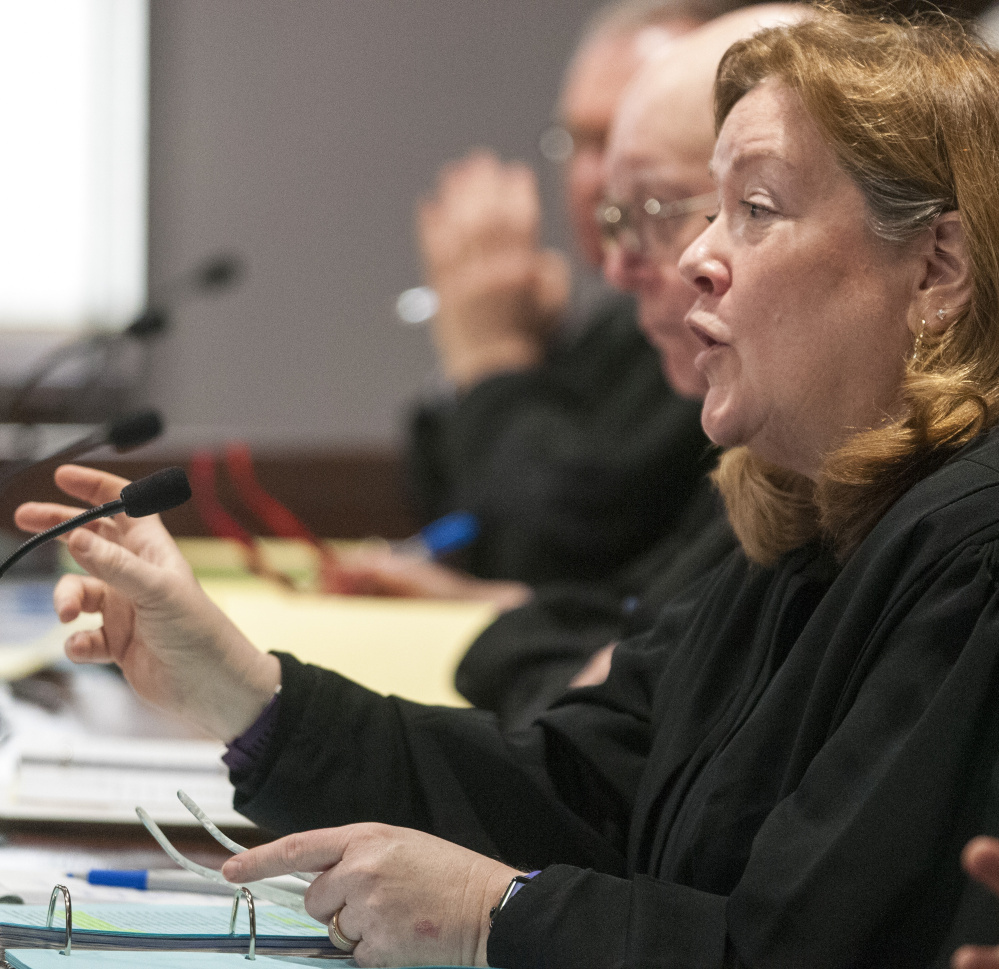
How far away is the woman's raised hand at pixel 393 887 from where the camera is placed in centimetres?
67

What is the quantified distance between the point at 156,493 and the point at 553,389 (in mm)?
1499

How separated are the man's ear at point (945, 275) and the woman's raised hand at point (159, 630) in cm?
46

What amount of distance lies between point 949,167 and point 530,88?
8.99ft

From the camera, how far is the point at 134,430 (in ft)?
3.34

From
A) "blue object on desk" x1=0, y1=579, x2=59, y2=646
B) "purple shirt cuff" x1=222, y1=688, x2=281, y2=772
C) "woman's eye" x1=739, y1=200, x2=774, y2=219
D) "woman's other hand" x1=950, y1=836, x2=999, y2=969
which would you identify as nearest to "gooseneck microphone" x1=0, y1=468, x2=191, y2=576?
"purple shirt cuff" x1=222, y1=688, x2=281, y2=772

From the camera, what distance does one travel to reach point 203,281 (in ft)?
5.89

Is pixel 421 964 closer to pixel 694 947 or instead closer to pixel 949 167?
pixel 694 947

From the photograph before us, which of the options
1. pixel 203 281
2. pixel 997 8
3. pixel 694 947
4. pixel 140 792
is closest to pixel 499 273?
pixel 203 281

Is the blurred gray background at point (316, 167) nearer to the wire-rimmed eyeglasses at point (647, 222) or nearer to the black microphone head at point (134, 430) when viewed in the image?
the wire-rimmed eyeglasses at point (647, 222)

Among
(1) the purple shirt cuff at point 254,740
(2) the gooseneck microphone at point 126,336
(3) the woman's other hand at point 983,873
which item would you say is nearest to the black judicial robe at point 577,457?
(2) the gooseneck microphone at point 126,336

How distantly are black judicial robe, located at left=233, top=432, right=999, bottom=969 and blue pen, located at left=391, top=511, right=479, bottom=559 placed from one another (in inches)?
50.0

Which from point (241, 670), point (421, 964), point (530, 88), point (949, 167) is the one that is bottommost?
point (421, 964)

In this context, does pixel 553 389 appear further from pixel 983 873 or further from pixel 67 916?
pixel 983 873

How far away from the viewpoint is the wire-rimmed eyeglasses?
1200 millimetres
